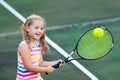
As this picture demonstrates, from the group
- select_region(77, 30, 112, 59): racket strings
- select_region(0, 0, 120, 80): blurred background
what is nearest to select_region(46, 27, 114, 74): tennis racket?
select_region(77, 30, 112, 59): racket strings

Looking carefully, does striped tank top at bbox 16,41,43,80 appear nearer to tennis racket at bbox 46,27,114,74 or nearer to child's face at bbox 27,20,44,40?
child's face at bbox 27,20,44,40

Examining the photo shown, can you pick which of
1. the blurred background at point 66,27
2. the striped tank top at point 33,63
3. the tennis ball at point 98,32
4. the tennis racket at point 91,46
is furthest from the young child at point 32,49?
the blurred background at point 66,27

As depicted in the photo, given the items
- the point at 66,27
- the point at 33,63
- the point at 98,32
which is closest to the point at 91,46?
the point at 98,32

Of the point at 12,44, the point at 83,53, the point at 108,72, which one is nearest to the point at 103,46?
the point at 83,53

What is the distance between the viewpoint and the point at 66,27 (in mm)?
10320

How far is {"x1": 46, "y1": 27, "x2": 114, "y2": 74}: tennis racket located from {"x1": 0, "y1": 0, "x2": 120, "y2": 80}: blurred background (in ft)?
4.95

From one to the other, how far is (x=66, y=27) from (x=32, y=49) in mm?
4961

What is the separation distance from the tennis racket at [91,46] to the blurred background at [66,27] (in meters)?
1.51

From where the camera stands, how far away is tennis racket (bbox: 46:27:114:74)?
580 cm

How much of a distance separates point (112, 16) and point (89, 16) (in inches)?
24.3

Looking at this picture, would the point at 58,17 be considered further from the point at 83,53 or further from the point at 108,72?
the point at 83,53

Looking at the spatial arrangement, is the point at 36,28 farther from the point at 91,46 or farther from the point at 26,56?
the point at 91,46

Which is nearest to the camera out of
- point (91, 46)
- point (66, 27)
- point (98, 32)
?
point (98, 32)

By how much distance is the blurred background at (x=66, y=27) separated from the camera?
795 cm
